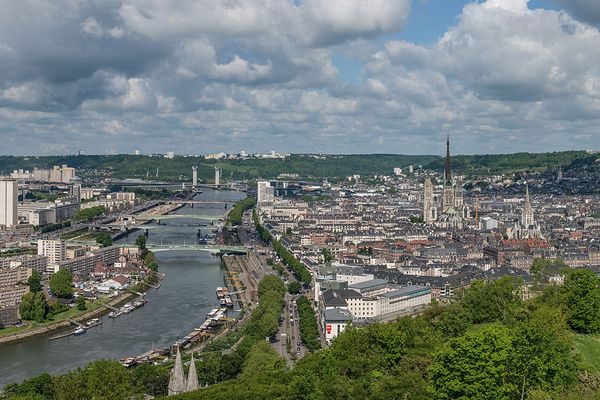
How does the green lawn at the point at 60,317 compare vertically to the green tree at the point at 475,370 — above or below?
below

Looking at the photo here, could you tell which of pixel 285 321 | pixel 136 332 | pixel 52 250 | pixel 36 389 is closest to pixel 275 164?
pixel 52 250

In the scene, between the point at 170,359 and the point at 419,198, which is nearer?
the point at 170,359

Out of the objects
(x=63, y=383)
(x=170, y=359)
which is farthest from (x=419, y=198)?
(x=63, y=383)

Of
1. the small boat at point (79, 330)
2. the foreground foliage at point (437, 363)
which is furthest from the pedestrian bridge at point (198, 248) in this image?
the foreground foliage at point (437, 363)

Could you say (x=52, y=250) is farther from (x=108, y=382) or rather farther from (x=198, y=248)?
(x=108, y=382)

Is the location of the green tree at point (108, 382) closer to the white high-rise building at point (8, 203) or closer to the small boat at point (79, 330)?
the small boat at point (79, 330)

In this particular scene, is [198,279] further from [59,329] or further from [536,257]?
[536,257]
